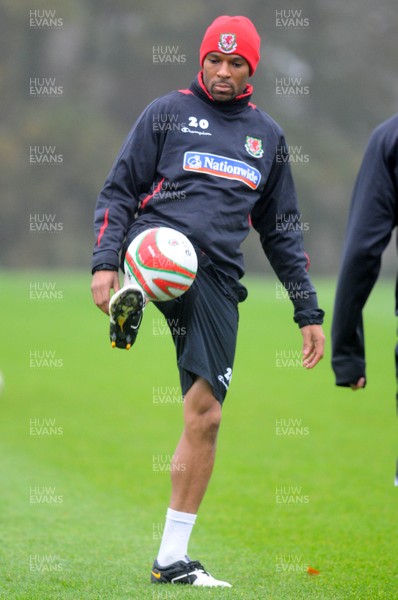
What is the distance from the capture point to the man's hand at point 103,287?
3.93 m

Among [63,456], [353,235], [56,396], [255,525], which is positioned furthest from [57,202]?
[353,235]

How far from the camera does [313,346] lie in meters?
4.22

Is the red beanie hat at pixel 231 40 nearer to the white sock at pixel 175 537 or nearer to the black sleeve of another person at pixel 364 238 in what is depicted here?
the black sleeve of another person at pixel 364 238

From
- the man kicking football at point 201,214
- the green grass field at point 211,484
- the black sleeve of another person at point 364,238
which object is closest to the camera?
the black sleeve of another person at point 364,238

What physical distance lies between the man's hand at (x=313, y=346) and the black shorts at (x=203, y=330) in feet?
1.01

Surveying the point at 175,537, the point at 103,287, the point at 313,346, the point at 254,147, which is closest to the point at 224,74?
the point at 254,147

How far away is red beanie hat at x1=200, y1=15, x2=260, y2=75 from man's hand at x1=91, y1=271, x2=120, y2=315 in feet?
3.11

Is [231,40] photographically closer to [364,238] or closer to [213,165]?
[213,165]

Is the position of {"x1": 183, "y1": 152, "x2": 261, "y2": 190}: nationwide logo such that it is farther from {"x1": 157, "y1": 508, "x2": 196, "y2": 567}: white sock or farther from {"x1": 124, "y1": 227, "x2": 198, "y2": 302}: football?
{"x1": 157, "y1": 508, "x2": 196, "y2": 567}: white sock

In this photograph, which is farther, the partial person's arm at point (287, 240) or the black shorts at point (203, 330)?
the partial person's arm at point (287, 240)

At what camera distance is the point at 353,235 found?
2922 mm

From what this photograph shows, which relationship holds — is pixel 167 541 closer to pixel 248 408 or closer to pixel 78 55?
pixel 248 408

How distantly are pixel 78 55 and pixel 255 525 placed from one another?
32.7 m

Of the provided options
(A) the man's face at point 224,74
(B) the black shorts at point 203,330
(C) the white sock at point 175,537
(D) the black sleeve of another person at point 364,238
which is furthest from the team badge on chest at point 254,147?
(C) the white sock at point 175,537
